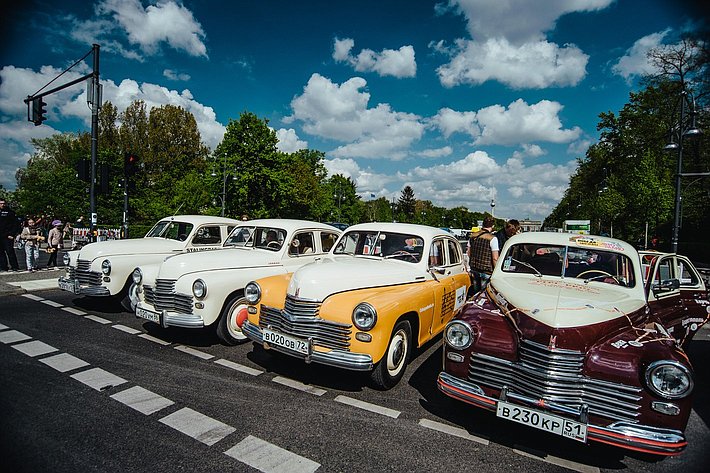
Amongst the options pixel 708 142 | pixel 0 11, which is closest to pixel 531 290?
pixel 0 11

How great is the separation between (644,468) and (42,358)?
7.04 meters

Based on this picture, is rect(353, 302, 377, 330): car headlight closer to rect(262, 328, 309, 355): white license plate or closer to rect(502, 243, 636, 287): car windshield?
→ rect(262, 328, 309, 355): white license plate

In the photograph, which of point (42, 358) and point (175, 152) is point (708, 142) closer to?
point (42, 358)

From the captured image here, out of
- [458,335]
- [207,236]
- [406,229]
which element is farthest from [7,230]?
[458,335]

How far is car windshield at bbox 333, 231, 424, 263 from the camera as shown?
5.74m

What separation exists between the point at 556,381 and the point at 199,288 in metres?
4.77

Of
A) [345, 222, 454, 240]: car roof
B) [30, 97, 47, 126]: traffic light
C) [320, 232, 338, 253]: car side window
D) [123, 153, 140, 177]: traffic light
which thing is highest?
[30, 97, 47, 126]: traffic light

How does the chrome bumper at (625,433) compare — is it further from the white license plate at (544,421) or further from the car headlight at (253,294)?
the car headlight at (253,294)

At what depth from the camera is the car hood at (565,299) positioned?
11.5 ft

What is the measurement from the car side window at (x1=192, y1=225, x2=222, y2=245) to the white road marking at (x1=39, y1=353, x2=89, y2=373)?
3.75m

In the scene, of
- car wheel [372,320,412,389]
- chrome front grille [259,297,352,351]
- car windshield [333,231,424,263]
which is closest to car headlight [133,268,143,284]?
chrome front grille [259,297,352,351]

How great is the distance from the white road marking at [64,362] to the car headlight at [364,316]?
374cm

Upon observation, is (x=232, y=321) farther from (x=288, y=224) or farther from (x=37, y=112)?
(x=37, y=112)

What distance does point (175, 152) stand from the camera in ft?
143
